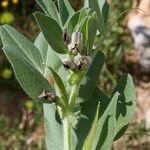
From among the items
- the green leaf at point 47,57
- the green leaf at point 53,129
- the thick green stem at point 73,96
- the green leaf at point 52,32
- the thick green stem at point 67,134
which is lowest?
the green leaf at point 53,129

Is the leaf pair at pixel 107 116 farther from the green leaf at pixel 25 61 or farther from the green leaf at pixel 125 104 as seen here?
the green leaf at pixel 25 61

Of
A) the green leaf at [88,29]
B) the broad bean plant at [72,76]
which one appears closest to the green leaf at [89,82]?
the broad bean plant at [72,76]

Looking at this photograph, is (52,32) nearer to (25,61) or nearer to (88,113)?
(25,61)

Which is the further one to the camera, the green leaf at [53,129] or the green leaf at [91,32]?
the green leaf at [53,129]

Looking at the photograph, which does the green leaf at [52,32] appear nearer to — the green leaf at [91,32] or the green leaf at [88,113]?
the green leaf at [91,32]

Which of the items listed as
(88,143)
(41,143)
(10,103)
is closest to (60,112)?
(88,143)

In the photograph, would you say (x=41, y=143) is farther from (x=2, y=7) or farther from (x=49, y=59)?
(x=49, y=59)

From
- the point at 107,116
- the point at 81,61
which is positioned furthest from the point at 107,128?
the point at 81,61

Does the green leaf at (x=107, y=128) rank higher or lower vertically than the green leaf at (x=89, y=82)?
lower
